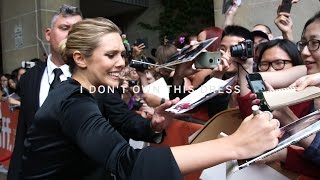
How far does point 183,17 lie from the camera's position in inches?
443

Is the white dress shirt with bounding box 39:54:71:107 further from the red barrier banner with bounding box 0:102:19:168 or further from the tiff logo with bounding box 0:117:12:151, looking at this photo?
the tiff logo with bounding box 0:117:12:151

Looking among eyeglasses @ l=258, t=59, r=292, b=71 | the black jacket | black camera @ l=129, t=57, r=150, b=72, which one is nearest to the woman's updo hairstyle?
the black jacket

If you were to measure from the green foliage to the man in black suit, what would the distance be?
27.7 feet

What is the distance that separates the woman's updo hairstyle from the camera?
167cm

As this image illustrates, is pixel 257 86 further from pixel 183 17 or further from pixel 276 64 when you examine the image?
pixel 183 17

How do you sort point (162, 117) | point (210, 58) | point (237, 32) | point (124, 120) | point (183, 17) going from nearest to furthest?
point (162, 117), point (124, 120), point (210, 58), point (237, 32), point (183, 17)

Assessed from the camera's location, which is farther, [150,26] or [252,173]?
[150,26]

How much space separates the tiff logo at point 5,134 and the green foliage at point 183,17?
5496mm

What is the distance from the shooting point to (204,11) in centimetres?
1092

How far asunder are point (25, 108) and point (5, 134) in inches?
176

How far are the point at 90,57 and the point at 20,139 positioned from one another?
3.44 feet

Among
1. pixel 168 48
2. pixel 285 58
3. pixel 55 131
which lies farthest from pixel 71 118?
pixel 168 48

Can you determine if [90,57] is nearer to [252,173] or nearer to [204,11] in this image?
[252,173]

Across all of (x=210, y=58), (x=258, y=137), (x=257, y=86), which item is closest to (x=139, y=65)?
(x=210, y=58)
